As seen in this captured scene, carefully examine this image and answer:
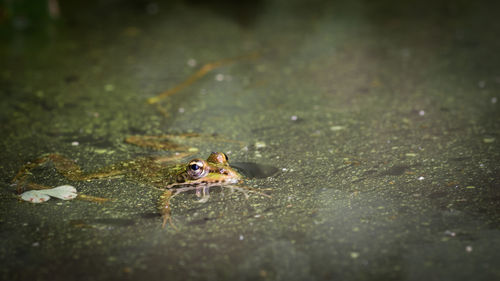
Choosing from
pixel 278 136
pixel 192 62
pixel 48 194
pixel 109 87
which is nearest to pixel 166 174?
pixel 48 194

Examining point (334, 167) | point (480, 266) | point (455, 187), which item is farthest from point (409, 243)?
point (334, 167)

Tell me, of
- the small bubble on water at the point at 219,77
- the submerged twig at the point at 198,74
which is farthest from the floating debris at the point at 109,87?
the small bubble on water at the point at 219,77

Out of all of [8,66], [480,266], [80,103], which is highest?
[8,66]

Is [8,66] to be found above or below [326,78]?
above

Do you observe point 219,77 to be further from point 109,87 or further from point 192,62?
point 109,87

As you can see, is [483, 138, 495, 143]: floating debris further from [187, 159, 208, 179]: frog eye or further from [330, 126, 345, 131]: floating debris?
[187, 159, 208, 179]: frog eye

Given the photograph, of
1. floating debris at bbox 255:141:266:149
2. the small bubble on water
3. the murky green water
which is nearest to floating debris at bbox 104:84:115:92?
the murky green water

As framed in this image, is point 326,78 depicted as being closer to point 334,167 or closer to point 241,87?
A: point 241,87
